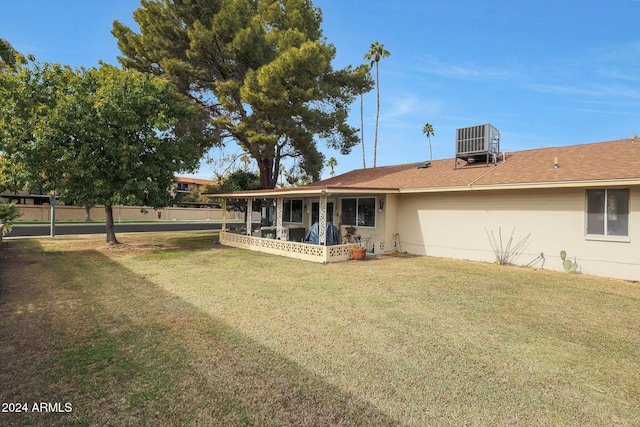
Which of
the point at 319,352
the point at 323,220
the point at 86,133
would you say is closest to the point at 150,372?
the point at 319,352

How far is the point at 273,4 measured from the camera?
1709 cm

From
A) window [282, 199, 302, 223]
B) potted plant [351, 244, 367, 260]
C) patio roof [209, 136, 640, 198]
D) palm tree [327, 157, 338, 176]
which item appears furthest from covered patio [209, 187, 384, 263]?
palm tree [327, 157, 338, 176]

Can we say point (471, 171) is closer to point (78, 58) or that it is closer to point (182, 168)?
point (182, 168)

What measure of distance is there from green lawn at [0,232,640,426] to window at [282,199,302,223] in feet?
28.5

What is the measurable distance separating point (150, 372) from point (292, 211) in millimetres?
13432

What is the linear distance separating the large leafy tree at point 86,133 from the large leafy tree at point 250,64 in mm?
3661

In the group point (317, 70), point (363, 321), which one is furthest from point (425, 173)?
point (363, 321)

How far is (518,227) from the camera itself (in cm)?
1030

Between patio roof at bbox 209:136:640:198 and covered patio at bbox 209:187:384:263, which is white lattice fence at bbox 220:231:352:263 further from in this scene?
patio roof at bbox 209:136:640:198

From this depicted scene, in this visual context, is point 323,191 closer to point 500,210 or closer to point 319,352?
point 500,210

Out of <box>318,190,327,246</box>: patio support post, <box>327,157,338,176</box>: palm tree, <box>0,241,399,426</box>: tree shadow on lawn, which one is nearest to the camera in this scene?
<box>0,241,399,426</box>: tree shadow on lawn

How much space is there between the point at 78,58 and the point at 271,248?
473 inches

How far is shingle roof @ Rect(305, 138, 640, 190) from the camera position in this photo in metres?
8.92

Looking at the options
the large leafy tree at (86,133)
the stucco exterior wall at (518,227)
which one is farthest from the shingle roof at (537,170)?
the large leafy tree at (86,133)
